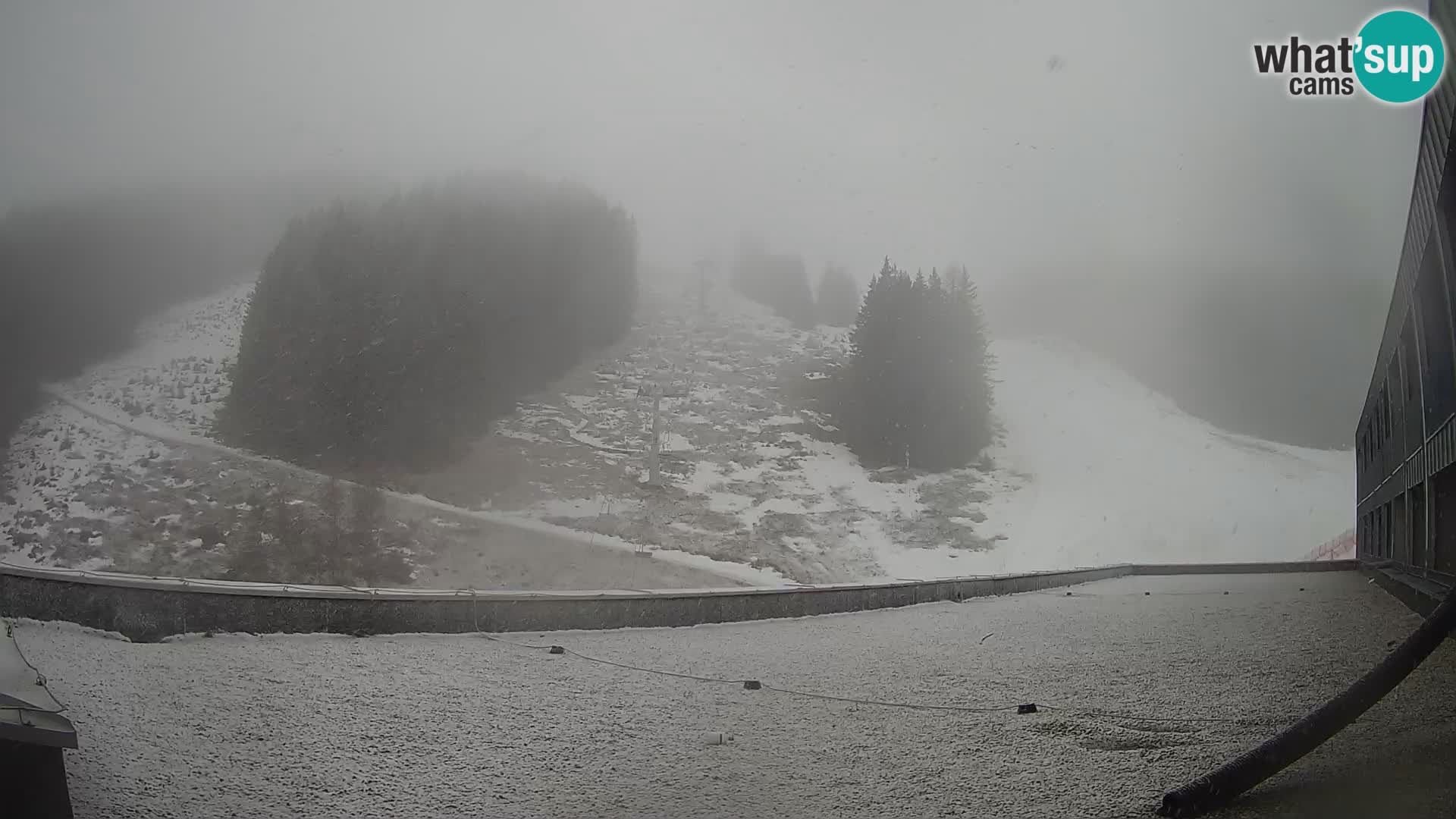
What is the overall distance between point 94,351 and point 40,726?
73.1 feet

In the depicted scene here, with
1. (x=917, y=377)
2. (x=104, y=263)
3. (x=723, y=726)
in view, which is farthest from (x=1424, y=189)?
(x=104, y=263)

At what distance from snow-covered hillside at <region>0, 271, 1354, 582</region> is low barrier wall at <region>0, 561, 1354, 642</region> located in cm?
1033

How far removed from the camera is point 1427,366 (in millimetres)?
4078

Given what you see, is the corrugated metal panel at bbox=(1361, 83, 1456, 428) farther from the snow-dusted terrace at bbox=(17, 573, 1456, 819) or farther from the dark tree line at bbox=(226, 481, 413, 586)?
the dark tree line at bbox=(226, 481, 413, 586)

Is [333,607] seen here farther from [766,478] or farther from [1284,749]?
[766,478]

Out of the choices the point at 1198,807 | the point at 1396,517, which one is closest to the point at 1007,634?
the point at 1198,807

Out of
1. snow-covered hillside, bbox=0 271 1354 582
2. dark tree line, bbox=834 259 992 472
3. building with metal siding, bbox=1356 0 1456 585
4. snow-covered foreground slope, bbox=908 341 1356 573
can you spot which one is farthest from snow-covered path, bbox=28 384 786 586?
building with metal siding, bbox=1356 0 1456 585

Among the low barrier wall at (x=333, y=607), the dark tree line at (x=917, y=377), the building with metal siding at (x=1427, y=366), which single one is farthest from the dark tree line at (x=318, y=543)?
the building with metal siding at (x=1427, y=366)

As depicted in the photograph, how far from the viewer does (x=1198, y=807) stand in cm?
106

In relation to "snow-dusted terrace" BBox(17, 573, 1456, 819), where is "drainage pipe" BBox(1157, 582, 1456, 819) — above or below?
above

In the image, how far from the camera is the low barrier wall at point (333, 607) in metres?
3.14

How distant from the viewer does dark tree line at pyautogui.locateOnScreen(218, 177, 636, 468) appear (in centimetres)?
1780

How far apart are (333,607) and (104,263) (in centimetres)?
2239

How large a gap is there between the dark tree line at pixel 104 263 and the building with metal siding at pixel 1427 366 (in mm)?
20957
